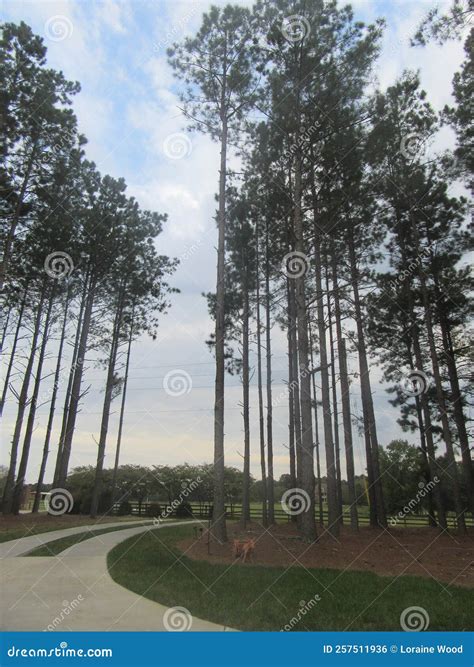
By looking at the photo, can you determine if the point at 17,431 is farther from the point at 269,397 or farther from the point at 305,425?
the point at 305,425

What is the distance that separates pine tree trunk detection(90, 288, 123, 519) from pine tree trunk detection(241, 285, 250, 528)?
21.1 ft

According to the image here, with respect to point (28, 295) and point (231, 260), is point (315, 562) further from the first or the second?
point (28, 295)

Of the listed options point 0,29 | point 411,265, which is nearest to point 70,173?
point 0,29

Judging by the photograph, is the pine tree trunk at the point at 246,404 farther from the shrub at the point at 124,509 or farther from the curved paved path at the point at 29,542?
the shrub at the point at 124,509

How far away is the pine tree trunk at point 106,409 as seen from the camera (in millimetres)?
18453

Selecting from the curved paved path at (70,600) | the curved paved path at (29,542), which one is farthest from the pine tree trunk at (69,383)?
the curved paved path at (70,600)

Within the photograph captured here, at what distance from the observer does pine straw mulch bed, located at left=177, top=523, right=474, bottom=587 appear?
24.9 feet

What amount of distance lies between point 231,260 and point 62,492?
1251 centimetres

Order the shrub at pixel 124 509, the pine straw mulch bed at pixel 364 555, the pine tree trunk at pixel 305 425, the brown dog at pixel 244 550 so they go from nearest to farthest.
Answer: the pine straw mulch bed at pixel 364 555, the brown dog at pixel 244 550, the pine tree trunk at pixel 305 425, the shrub at pixel 124 509

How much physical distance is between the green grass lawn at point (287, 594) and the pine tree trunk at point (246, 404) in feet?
27.8

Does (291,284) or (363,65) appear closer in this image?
(363,65)

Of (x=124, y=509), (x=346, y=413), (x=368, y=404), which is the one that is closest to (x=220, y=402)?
(x=346, y=413)

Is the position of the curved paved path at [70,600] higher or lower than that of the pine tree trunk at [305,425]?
lower
